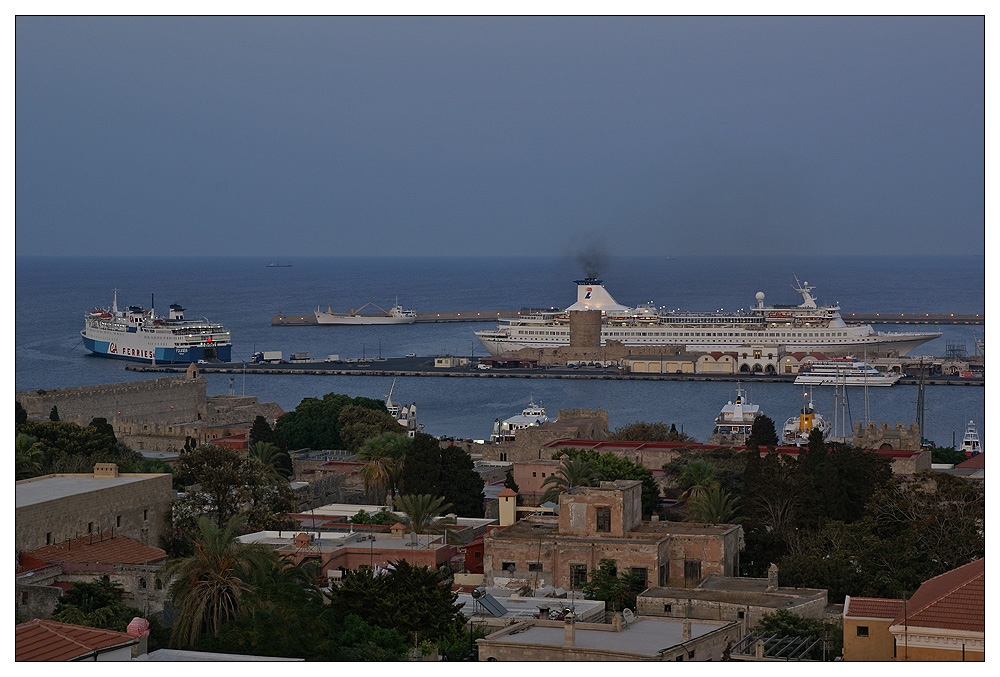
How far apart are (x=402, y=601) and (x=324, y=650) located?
44.4 inches

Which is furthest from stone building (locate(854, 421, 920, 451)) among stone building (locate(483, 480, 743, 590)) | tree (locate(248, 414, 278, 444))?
stone building (locate(483, 480, 743, 590))

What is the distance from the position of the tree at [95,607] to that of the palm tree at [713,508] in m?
6.57

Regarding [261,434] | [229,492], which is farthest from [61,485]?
[261,434]

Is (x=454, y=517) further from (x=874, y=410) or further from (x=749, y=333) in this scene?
(x=749, y=333)

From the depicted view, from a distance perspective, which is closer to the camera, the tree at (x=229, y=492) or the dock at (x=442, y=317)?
the tree at (x=229, y=492)

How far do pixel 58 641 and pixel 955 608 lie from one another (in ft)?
18.1

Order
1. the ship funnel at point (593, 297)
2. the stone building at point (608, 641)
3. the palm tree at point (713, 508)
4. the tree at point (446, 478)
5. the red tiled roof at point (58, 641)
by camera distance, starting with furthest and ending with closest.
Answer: the ship funnel at point (593, 297) < the tree at point (446, 478) < the palm tree at point (713, 508) < the stone building at point (608, 641) < the red tiled roof at point (58, 641)

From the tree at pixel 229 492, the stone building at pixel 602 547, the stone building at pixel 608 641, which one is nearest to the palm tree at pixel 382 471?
the tree at pixel 229 492

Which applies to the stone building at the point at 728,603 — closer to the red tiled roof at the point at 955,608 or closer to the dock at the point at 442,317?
the red tiled roof at the point at 955,608

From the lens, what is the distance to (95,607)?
1200 centimetres

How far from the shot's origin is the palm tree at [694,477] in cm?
1839

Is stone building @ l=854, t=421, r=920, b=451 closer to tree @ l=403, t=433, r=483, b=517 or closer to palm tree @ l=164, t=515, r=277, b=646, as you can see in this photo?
tree @ l=403, t=433, r=483, b=517

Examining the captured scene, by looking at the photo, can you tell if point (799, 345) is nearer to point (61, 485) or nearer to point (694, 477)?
point (694, 477)

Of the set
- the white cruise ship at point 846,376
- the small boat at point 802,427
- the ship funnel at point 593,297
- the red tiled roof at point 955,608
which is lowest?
the red tiled roof at point 955,608
